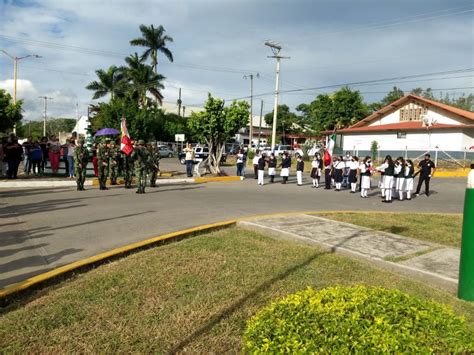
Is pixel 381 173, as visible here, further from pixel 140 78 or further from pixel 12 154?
pixel 140 78

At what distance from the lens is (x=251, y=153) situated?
40500 mm

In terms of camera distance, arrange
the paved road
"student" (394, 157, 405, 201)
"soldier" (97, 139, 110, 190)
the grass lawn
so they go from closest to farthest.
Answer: the grass lawn, the paved road, "soldier" (97, 139, 110, 190), "student" (394, 157, 405, 201)

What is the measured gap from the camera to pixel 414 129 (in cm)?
3741

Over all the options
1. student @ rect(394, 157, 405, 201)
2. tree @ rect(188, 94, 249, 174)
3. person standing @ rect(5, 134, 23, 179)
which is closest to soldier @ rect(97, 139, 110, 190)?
person standing @ rect(5, 134, 23, 179)

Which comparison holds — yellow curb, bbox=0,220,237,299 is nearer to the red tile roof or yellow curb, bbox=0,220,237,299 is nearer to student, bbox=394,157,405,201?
student, bbox=394,157,405,201

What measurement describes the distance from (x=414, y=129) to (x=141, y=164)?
30656 millimetres

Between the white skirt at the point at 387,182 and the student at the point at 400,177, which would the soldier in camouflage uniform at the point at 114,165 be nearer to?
the white skirt at the point at 387,182

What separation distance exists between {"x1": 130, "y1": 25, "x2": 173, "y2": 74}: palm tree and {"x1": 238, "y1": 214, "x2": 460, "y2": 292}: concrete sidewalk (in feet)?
144

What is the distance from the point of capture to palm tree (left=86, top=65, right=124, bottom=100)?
4788 cm

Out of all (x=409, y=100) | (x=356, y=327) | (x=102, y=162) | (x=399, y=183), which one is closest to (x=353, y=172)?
(x=399, y=183)

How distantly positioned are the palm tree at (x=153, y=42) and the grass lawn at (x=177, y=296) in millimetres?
45851

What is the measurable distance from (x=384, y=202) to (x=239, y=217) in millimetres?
6779

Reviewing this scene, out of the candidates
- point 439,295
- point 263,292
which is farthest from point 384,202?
point 263,292

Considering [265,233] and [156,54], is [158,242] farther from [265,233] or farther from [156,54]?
[156,54]
